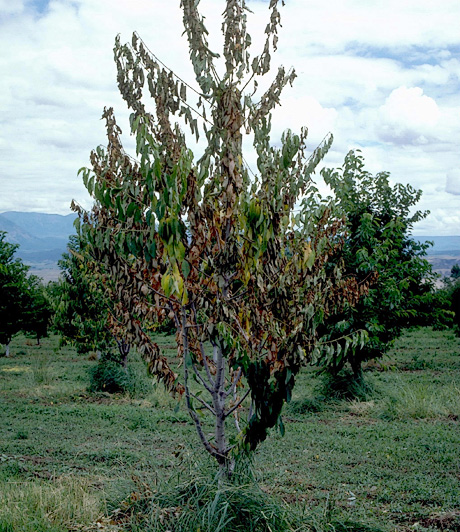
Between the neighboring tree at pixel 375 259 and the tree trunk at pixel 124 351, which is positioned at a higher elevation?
the neighboring tree at pixel 375 259

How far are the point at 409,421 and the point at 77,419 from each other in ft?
24.2

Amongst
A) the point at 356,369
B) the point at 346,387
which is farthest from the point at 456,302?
the point at 346,387

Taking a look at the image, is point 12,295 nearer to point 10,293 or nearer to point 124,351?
point 10,293

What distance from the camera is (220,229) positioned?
438cm

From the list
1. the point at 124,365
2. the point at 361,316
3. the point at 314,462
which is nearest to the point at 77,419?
the point at 124,365

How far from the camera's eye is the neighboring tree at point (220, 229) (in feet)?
13.0

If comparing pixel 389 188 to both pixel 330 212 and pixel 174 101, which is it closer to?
pixel 330 212

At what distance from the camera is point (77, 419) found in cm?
1238

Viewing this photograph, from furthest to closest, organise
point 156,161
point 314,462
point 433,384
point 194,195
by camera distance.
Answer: point 433,384 < point 314,462 < point 194,195 < point 156,161

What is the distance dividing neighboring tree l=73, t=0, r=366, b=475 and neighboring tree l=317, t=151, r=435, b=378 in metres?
6.87

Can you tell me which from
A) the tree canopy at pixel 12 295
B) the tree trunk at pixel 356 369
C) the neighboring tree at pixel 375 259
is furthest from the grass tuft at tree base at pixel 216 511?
the tree canopy at pixel 12 295

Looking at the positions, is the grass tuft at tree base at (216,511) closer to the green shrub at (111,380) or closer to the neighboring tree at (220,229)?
the neighboring tree at (220,229)

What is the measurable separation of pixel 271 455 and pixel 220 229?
222 inches

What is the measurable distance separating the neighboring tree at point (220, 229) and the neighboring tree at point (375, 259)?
6871 millimetres
